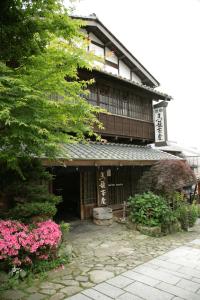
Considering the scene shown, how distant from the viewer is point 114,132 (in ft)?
47.3

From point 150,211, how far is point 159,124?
7879 millimetres

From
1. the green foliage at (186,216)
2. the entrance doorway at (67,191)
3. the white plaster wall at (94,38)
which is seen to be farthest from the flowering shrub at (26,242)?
the white plaster wall at (94,38)

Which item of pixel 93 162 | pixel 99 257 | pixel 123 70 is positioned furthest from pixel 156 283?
pixel 123 70

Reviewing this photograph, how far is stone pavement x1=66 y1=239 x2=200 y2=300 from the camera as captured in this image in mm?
4926

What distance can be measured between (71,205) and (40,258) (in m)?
9.41

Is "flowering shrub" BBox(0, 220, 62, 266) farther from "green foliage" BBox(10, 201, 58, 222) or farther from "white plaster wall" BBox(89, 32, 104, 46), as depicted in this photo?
"white plaster wall" BBox(89, 32, 104, 46)

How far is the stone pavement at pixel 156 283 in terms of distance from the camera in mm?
4926

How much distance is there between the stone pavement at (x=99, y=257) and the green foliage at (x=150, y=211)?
2.11 ft

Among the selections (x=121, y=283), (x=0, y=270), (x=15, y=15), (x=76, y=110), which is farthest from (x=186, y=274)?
(x=15, y=15)

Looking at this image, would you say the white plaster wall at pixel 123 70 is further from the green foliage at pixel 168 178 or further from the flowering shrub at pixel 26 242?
the flowering shrub at pixel 26 242

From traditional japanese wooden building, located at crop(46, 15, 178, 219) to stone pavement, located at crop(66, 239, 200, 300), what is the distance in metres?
5.00

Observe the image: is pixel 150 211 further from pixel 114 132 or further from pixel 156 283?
pixel 114 132

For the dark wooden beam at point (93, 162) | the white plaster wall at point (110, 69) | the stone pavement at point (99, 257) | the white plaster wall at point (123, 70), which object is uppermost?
the white plaster wall at point (123, 70)

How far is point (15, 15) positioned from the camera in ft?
16.2
